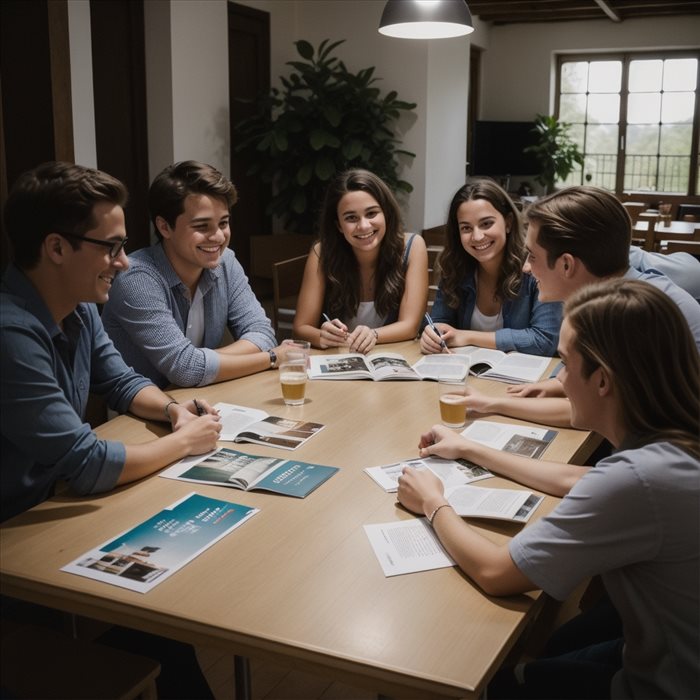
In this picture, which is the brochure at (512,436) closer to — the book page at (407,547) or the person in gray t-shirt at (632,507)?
the book page at (407,547)

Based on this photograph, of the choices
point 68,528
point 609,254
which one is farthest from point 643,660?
point 609,254

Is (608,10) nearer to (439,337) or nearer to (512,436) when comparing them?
(439,337)

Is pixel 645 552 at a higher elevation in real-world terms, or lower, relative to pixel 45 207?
lower

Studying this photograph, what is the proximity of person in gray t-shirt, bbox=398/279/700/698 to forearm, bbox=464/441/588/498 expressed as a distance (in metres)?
0.35

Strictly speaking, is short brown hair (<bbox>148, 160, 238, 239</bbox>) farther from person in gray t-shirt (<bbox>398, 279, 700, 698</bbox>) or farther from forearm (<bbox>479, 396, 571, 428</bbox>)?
person in gray t-shirt (<bbox>398, 279, 700, 698</bbox>)

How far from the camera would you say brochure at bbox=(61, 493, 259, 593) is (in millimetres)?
1389

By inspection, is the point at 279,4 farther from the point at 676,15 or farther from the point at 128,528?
the point at 128,528

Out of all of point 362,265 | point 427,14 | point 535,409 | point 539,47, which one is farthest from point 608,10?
point 535,409

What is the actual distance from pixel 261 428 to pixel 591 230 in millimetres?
1007

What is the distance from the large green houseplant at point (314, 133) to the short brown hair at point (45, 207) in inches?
154

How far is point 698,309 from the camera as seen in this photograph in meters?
2.12

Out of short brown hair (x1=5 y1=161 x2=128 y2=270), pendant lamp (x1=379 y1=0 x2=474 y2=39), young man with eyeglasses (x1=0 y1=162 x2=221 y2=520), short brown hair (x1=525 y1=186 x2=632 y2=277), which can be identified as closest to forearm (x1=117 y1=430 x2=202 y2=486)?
young man with eyeglasses (x1=0 y1=162 x2=221 y2=520)

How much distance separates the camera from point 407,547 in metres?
1.49

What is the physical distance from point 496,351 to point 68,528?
1717 millimetres
